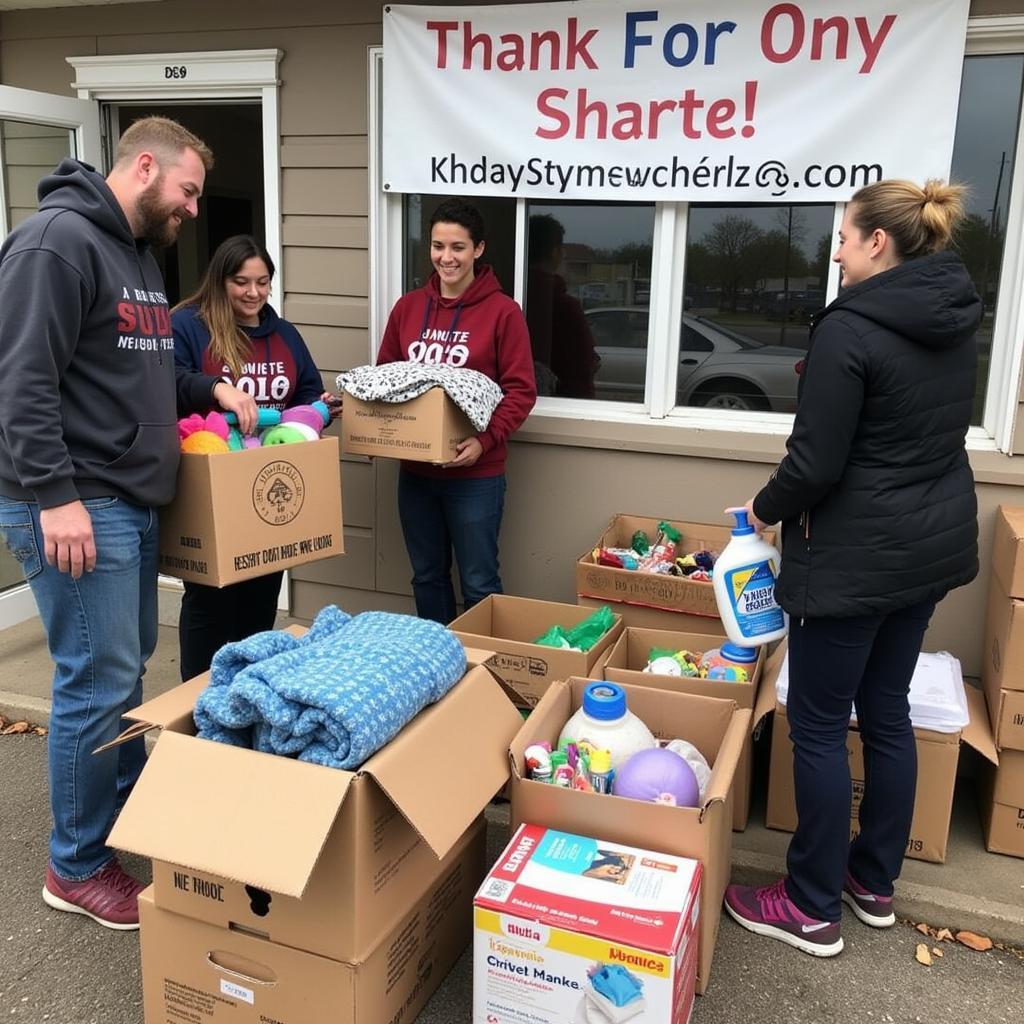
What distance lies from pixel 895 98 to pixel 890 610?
6.51 feet

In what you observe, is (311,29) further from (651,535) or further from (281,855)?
(281,855)

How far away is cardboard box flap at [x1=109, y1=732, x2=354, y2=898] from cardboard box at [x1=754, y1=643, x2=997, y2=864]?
160 cm

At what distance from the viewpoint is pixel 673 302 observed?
3748 millimetres

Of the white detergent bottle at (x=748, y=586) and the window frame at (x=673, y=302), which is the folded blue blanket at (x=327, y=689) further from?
the window frame at (x=673, y=302)

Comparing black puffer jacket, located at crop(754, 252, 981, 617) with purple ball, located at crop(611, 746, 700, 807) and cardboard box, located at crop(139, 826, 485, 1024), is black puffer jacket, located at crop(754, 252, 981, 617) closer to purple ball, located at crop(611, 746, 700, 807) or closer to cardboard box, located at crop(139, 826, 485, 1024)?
purple ball, located at crop(611, 746, 700, 807)

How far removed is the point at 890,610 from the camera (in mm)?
2193

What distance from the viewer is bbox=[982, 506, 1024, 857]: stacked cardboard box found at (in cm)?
278

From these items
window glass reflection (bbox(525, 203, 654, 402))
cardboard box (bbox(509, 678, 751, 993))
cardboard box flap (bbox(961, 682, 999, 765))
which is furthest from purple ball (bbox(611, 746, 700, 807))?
window glass reflection (bbox(525, 203, 654, 402))

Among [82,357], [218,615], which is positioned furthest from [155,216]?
[218,615]

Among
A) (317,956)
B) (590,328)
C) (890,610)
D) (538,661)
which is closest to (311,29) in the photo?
(590,328)

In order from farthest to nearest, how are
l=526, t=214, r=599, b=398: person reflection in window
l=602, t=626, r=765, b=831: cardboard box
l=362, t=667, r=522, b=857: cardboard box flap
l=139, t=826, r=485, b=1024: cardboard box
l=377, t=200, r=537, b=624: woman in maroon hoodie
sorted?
l=526, t=214, r=599, b=398: person reflection in window → l=377, t=200, r=537, b=624: woman in maroon hoodie → l=602, t=626, r=765, b=831: cardboard box → l=139, t=826, r=485, b=1024: cardboard box → l=362, t=667, r=522, b=857: cardboard box flap

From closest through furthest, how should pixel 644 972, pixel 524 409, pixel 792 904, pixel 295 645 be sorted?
pixel 644 972, pixel 295 645, pixel 792 904, pixel 524 409

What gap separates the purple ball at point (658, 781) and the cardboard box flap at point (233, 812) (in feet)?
2.60

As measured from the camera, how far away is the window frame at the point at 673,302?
324 centimetres
